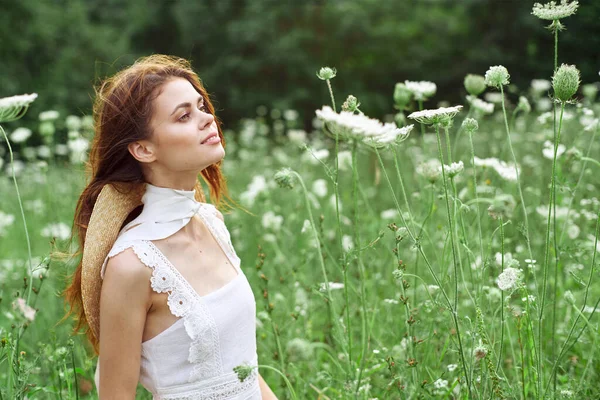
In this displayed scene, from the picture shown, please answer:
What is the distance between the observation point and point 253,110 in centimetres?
1644

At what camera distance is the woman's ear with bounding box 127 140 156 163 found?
152cm

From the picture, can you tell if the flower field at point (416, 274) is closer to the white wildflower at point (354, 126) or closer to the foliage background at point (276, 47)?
the white wildflower at point (354, 126)

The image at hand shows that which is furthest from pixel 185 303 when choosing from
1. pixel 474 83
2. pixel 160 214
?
pixel 474 83

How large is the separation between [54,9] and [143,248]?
16.6 metres

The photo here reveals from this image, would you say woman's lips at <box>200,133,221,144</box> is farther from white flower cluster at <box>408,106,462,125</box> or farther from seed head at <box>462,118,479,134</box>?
seed head at <box>462,118,479,134</box>

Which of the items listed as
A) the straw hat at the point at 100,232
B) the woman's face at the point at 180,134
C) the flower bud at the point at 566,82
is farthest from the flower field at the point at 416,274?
the woman's face at the point at 180,134

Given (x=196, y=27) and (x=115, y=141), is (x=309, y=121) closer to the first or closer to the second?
(x=196, y=27)

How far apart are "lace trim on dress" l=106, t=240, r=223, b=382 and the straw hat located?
8 cm

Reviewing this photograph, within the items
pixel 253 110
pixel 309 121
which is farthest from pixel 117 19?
pixel 309 121

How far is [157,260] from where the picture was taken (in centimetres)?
146

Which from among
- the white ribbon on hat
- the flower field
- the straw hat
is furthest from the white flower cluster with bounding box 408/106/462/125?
the straw hat

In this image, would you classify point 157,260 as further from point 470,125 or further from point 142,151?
point 470,125

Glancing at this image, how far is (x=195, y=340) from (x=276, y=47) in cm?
1478

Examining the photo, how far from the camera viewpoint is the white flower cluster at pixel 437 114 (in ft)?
4.43
